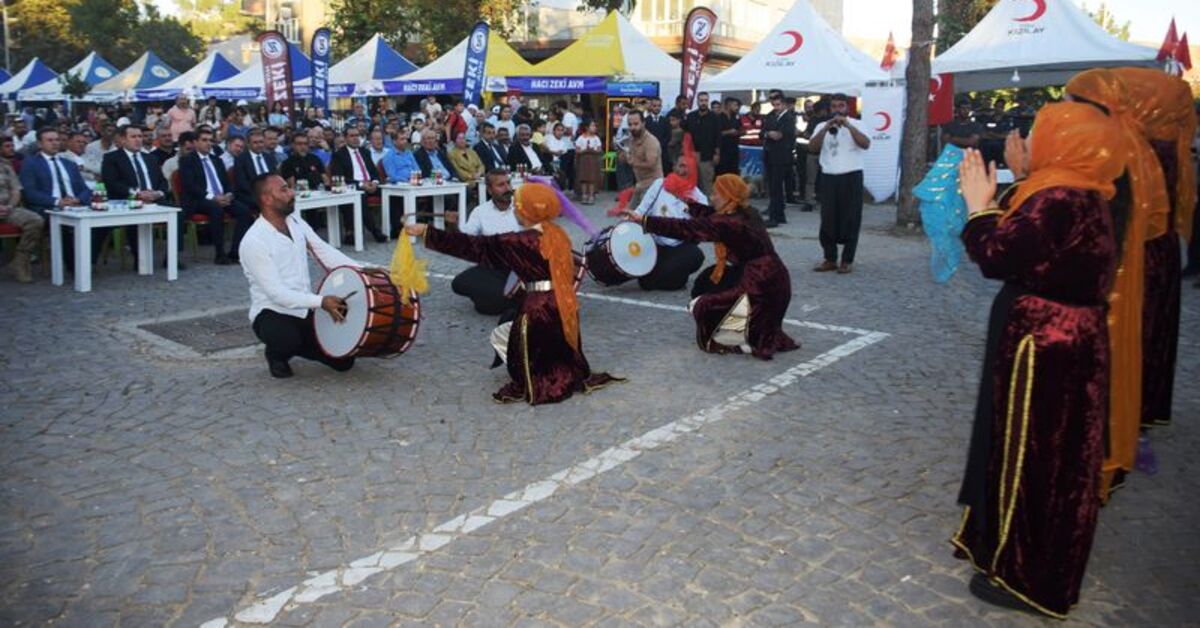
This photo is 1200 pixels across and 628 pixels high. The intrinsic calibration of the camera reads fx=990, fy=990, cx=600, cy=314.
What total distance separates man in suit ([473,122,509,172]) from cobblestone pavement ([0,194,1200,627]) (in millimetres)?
8622

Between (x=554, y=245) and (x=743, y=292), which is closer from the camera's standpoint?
(x=554, y=245)

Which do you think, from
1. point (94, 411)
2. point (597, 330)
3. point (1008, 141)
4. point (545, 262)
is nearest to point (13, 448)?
point (94, 411)

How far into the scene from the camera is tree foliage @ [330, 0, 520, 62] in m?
36.8

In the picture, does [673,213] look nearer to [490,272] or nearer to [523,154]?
[490,272]

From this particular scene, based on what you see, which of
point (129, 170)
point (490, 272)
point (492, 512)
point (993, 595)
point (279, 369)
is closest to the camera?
point (993, 595)

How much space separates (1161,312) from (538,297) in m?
3.58

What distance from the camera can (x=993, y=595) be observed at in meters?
3.74

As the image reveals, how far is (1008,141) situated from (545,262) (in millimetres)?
3186

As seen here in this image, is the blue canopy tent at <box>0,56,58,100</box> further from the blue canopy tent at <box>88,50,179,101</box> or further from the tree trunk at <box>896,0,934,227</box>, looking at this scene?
the tree trunk at <box>896,0,934,227</box>

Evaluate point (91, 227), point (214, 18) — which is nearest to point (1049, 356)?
point (91, 227)

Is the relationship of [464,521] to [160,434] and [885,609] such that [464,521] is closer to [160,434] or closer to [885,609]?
[885,609]

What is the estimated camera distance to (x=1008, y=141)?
3.76 metres

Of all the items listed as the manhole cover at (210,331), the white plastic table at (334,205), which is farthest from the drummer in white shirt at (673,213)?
the white plastic table at (334,205)

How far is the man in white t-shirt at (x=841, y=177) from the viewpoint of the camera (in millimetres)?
10883
